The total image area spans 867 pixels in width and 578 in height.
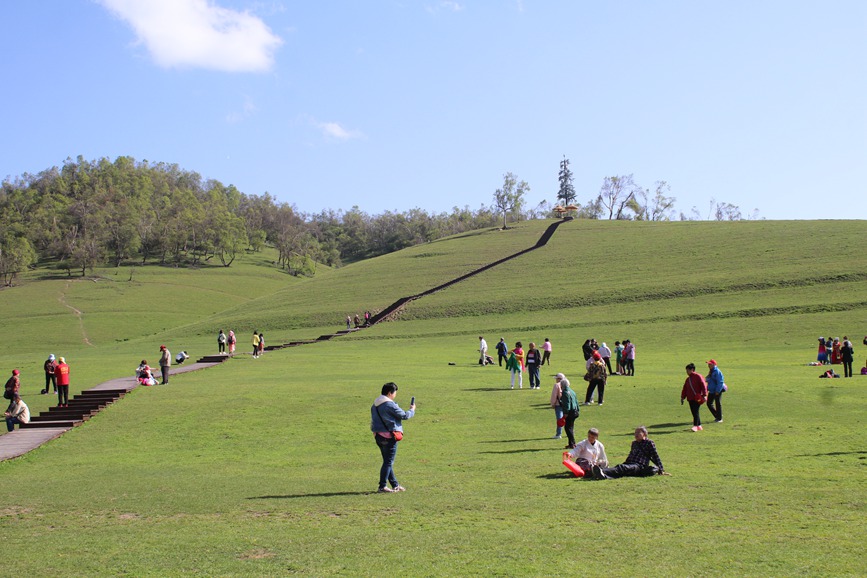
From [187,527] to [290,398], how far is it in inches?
642

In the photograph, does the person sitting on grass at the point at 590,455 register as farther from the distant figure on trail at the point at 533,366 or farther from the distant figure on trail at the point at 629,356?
the distant figure on trail at the point at 629,356

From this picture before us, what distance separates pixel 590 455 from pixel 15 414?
18455 millimetres

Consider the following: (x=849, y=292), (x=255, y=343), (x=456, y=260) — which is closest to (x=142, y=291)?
(x=456, y=260)

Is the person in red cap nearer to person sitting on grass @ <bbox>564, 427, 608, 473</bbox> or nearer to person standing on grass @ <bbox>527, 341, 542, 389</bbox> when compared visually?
person standing on grass @ <bbox>527, 341, 542, 389</bbox>

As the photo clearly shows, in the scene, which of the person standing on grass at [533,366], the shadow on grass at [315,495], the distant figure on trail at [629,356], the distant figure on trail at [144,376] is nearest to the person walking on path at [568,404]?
the shadow on grass at [315,495]

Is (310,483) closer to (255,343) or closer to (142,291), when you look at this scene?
(255,343)

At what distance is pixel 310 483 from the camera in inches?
593

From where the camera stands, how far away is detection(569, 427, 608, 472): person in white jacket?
15234 mm

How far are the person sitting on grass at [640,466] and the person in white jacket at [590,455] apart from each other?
0.55ft

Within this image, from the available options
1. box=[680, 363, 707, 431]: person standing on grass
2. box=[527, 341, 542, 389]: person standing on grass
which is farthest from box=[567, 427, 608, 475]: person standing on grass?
box=[527, 341, 542, 389]: person standing on grass

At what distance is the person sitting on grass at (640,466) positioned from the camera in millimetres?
15031

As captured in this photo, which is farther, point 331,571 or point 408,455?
point 408,455

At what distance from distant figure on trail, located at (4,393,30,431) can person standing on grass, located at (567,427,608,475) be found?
709 inches

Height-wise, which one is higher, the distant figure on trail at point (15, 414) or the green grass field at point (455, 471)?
the distant figure on trail at point (15, 414)
